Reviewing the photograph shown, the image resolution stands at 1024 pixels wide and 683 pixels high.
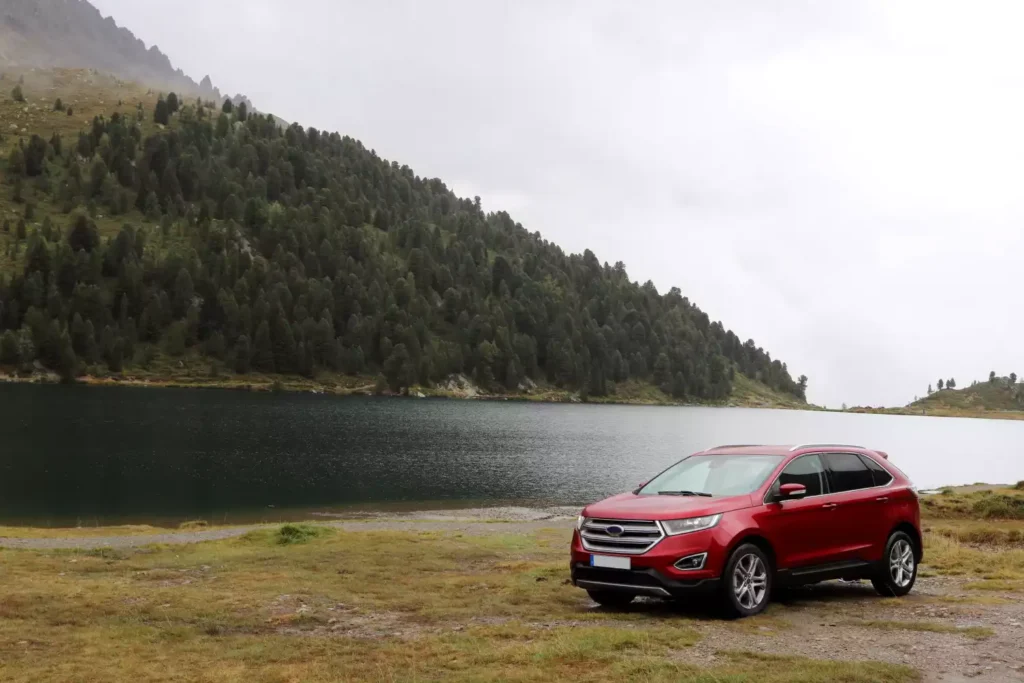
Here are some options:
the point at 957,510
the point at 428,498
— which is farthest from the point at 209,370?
the point at 957,510

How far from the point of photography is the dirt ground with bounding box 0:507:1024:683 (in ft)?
31.6

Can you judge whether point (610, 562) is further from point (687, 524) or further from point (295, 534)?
point (295, 534)

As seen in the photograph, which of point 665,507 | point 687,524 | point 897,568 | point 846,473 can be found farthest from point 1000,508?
point 687,524

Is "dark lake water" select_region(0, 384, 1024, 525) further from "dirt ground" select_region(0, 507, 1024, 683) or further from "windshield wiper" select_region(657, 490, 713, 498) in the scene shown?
"dirt ground" select_region(0, 507, 1024, 683)

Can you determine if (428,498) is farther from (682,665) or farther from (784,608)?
(682,665)

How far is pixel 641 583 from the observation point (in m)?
12.0

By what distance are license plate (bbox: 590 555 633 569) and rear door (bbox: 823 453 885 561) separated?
3.80 metres

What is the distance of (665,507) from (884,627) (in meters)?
3.43

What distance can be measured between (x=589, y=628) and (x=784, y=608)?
3.84 metres

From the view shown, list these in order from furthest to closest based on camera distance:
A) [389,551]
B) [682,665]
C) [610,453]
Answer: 1. [610,453]
2. [389,551]
3. [682,665]

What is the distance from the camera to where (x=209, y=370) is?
18638 centimetres

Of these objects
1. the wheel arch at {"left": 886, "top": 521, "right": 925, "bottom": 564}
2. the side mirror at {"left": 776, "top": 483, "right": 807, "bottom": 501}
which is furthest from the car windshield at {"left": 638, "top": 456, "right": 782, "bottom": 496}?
the wheel arch at {"left": 886, "top": 521, "right": 925, "bottom": 564}

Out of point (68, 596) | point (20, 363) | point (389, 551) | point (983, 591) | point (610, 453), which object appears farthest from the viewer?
point (20, 363)

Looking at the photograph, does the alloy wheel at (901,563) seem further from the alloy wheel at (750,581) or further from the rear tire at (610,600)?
the rear tire at (610,600)
